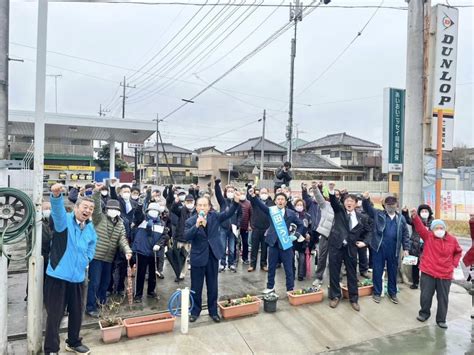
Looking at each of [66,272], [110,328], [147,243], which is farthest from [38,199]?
[147,243]

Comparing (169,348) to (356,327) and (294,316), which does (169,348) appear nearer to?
(294,316)

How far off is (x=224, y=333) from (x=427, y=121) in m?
5.75

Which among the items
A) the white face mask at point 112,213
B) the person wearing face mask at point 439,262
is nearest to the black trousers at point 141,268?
the white face mask at point 112,213

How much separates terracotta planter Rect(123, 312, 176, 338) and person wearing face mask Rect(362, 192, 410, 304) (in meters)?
3.52

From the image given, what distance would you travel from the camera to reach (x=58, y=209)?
11.5 ft

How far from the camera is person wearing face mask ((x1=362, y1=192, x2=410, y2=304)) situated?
5820 mm

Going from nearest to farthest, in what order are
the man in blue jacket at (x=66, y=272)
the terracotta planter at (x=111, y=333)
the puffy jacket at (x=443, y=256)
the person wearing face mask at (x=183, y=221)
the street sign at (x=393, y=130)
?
1. the man in blue jacket at (x=66, y=272)
2. the terracotta planter at (x=111, y=333)
3. the puffy jacket at (x=443, y=256)
4. the person wearing face mask at (x=183, y=221)
5. the street sign at (x=393, y=130)

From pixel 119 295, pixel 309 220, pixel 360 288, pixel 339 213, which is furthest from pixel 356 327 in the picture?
pixel 119 295

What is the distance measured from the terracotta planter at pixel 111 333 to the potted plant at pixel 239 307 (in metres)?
1.42

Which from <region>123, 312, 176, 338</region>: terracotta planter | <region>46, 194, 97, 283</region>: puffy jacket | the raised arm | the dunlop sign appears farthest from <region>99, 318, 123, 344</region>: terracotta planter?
the dunlop sign

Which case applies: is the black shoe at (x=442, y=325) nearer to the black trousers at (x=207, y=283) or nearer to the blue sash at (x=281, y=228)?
the blue sash at (x=281, y=228)

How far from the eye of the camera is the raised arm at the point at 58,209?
3461 mm

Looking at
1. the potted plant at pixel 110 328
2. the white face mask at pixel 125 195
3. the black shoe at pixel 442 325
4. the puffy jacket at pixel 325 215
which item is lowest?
the black shoe at pixel 442 325

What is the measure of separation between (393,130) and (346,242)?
10.8 feet
